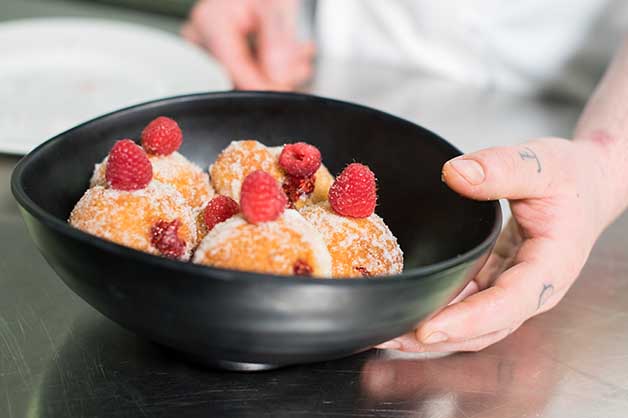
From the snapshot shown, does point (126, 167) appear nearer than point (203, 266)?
No

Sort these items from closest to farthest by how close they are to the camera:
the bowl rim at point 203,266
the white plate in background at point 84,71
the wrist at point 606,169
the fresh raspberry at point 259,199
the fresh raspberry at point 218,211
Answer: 1. the bowl rim at point 203,266
2. the fresh raspberry at point 259,199
3. the fresh raspberry at point 218,211
4. the wrist at point 606,169
5. the white plate in background at point 84,71

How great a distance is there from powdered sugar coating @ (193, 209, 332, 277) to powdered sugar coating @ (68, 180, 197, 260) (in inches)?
2.8

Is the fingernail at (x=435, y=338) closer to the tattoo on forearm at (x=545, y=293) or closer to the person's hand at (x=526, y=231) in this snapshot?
the person's hand at (x=526, y=231)

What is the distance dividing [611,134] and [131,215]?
0.69 meters

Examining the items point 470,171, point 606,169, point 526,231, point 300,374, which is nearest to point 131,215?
point 300,374

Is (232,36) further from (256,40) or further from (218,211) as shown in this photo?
(218,211)

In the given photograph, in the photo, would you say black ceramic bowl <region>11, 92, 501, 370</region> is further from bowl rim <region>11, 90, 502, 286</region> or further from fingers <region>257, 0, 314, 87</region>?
fingers <region>257, 0, 314, 87</region>

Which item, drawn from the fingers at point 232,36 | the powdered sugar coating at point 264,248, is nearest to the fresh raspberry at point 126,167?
the powdered sugar coating at point 264,248

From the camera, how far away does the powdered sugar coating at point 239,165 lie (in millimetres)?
919

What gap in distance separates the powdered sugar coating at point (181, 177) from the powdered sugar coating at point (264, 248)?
173 millimetres

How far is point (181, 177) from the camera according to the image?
0.93 m

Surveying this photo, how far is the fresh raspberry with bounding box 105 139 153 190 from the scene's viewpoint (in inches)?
32.0

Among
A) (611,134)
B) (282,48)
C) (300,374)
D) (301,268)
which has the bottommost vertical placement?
(300,374)

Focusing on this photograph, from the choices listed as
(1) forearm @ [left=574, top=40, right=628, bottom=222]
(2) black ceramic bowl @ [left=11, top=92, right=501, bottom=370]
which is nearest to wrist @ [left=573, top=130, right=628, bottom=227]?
(1) forearm @ [left=574, top=40, right=628, bottom=222]
